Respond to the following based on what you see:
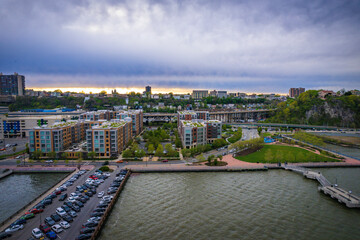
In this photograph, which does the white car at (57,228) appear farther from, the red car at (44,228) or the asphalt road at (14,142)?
the asphalt road at (14,142)

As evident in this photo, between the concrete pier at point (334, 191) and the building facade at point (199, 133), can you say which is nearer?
the concrete pier at point (334, 191)

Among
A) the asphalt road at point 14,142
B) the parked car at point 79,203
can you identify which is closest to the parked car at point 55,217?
the parked car at point 79,203

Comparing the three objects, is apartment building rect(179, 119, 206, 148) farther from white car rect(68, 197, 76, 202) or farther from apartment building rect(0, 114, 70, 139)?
apartment building rect(0, 114, 70, 139)

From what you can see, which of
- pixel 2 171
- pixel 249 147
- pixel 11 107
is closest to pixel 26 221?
pixel 2 171

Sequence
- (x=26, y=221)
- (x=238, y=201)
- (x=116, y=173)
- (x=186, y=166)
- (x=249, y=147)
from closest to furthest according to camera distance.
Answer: (x=26, y=221) → (x=238, y=201) → (x=116, y=173) → (x=186, y=166) → (x=249, y=147)

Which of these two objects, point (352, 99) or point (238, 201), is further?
point (352, 99)

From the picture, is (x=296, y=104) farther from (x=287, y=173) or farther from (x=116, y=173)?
(x=116, y=173)
